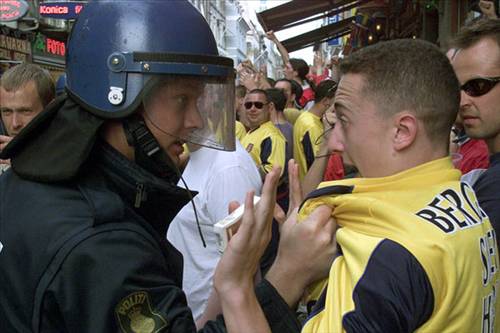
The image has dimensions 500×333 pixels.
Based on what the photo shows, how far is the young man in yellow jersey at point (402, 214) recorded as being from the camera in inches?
51.8

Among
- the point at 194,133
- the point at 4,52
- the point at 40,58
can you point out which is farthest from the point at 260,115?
the point at 40,58

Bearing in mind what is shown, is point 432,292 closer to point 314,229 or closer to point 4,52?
point 314,229

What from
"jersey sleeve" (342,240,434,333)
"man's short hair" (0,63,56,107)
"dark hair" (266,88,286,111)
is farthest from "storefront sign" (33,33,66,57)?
"jersey sleeve" (342,240,434,333)

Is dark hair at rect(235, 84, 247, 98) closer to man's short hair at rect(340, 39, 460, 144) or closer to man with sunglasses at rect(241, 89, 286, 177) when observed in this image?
man with sunglasses at rect(241, 89, 286, 177)

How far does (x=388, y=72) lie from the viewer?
161 cm

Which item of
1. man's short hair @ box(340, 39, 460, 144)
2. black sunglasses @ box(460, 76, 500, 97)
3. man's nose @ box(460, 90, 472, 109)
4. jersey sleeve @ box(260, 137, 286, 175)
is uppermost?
man's short hair @ box(340, 39, 460, 144)

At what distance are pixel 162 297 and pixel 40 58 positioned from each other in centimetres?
1950

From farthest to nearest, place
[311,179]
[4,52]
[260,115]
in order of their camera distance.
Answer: [4,52] → [260,115] → [311,179]

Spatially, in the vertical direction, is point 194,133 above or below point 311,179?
above

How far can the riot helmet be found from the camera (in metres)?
1.85

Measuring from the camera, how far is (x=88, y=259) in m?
1.49

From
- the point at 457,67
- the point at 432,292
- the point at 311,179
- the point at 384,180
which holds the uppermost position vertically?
the point at 457,67

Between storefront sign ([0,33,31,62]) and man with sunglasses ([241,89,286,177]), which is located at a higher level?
storefront sign ([0,33,31,62])

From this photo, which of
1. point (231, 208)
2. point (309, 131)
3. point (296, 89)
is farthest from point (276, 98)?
point (231, 208)
